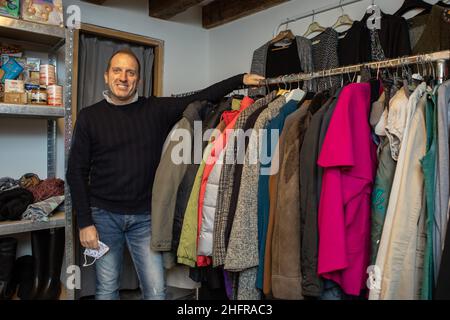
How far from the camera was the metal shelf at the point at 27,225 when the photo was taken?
1487 mm

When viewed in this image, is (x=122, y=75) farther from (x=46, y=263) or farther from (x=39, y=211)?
(x=46, y=263)

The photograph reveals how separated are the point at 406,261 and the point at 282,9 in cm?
188

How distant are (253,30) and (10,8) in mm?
1548

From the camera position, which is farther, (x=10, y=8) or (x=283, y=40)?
(x=283, y=40)

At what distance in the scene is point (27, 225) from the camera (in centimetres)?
154

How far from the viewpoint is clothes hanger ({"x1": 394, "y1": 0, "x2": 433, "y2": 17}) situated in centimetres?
167

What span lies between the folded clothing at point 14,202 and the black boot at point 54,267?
225 millimetres

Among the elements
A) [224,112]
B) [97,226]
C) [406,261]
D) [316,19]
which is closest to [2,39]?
[97,226]

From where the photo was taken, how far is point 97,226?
61.0 inches

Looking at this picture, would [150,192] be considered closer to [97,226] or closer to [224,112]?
[97,226]

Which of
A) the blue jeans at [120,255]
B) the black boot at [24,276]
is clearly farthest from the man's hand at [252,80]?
the black boot at [24,276]

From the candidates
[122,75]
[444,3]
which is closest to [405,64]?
[444,3]

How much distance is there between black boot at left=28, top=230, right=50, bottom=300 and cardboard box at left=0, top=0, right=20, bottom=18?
982 millimetres

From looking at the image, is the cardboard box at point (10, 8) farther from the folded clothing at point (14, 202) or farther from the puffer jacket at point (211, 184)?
the puffer jacket at point (211, 184)
